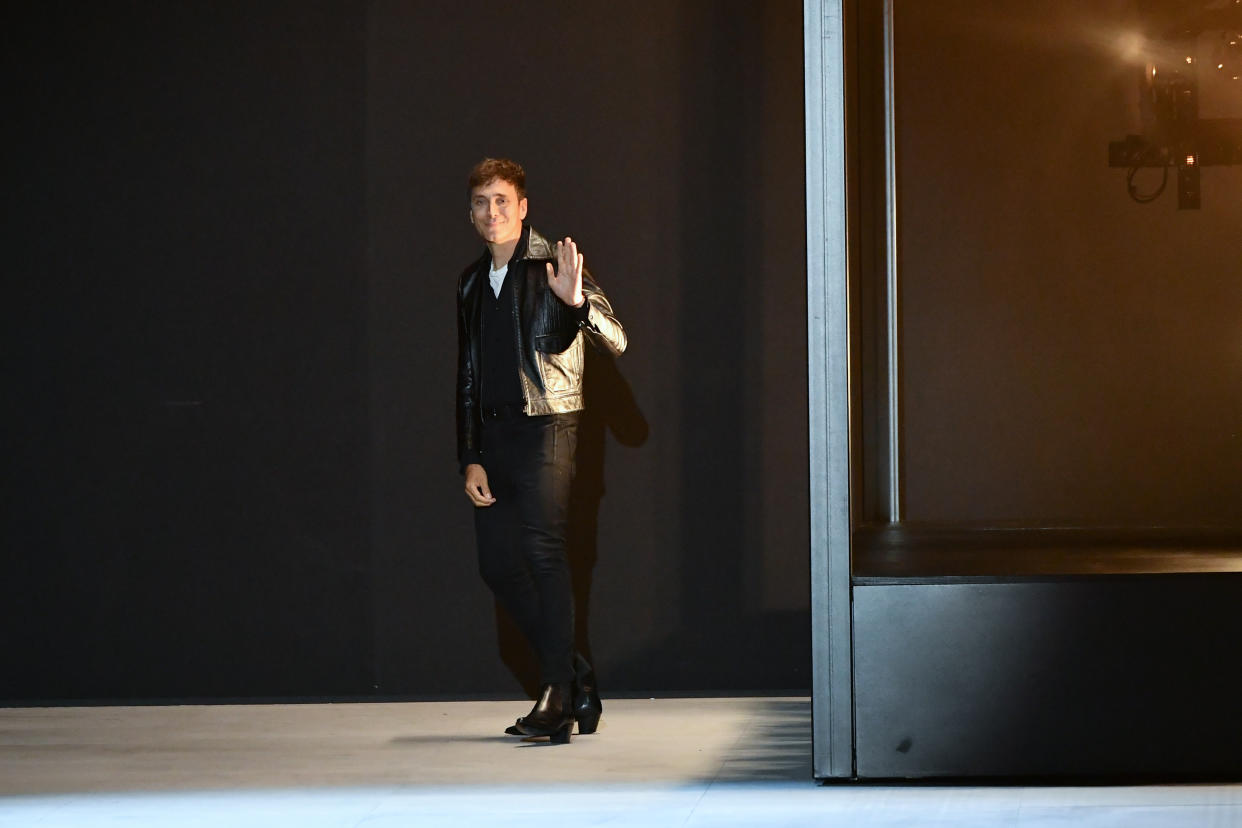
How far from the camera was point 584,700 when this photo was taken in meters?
3.98

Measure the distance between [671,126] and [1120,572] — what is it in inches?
85.7

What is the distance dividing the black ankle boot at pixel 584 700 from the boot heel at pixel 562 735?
13cm

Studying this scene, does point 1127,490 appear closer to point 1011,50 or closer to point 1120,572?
point 1011,50

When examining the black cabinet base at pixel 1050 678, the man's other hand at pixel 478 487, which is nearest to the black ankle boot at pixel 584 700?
the man's other hand at pixel 478 487

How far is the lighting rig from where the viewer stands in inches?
181

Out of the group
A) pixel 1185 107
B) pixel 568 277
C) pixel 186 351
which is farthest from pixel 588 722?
pixel 1185 107

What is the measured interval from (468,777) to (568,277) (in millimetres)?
1149

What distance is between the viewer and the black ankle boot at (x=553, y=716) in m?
3.78

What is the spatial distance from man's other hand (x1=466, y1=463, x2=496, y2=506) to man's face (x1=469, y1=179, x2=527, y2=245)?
56 centimetres

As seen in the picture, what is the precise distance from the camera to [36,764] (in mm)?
3770

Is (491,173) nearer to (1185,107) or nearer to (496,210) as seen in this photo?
(496,210)

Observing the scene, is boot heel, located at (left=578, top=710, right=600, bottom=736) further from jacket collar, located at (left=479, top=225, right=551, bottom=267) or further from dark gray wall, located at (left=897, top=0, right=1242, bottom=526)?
dark gray wall, located at (left=897, top=0, right=1242, bottom=526)

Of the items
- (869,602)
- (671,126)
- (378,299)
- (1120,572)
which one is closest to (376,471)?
(378,299)

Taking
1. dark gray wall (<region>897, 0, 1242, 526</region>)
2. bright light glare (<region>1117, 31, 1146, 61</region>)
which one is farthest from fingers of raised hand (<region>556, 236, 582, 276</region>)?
bright light glare (<region>1117, 31, 1146, 61</region>)
